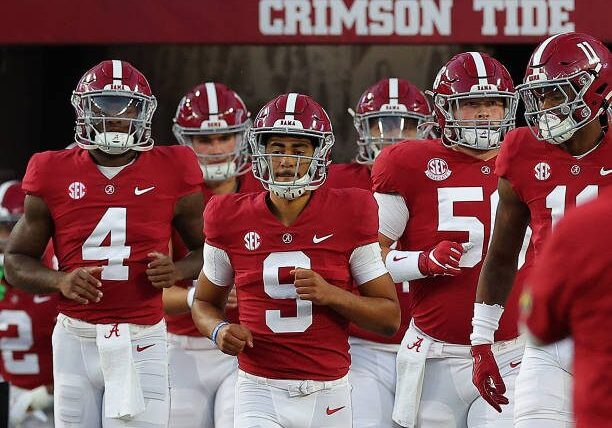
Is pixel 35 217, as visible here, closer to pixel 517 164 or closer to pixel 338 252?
pixel 338 252

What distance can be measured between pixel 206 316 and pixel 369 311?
1.54ft

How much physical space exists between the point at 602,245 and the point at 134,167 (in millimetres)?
2322

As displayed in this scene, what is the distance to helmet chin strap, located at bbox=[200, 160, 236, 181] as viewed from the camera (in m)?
4.95

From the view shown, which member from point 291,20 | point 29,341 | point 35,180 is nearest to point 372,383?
point 35,180

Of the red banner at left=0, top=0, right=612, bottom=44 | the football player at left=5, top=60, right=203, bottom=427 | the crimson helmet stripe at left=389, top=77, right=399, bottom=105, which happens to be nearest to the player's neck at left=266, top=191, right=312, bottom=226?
the football player at left=5, top=60, right=203, bottom=427

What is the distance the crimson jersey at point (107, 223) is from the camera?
4.09 metres

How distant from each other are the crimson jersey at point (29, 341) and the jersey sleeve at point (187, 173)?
167 cm

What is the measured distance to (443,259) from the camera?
157 inches

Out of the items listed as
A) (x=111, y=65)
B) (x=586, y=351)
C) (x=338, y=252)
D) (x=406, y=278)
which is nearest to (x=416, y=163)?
(x=406, y=278)

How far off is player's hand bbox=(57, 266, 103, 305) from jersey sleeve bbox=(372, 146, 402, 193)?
3.12 ft

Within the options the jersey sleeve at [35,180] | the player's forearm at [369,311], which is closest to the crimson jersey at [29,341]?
the jersey sleeve at [35,180]

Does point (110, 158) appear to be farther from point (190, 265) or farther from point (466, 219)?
point (466, 219)

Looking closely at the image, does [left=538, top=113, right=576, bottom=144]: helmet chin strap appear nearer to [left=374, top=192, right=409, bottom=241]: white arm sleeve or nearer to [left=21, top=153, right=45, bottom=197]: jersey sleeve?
[left=374, top=192, right=409, bottom=241]: white arm sleeve

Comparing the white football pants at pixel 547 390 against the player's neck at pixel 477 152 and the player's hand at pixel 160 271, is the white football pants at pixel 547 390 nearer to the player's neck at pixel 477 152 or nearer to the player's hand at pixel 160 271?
the player's neck at pixel 477 152
